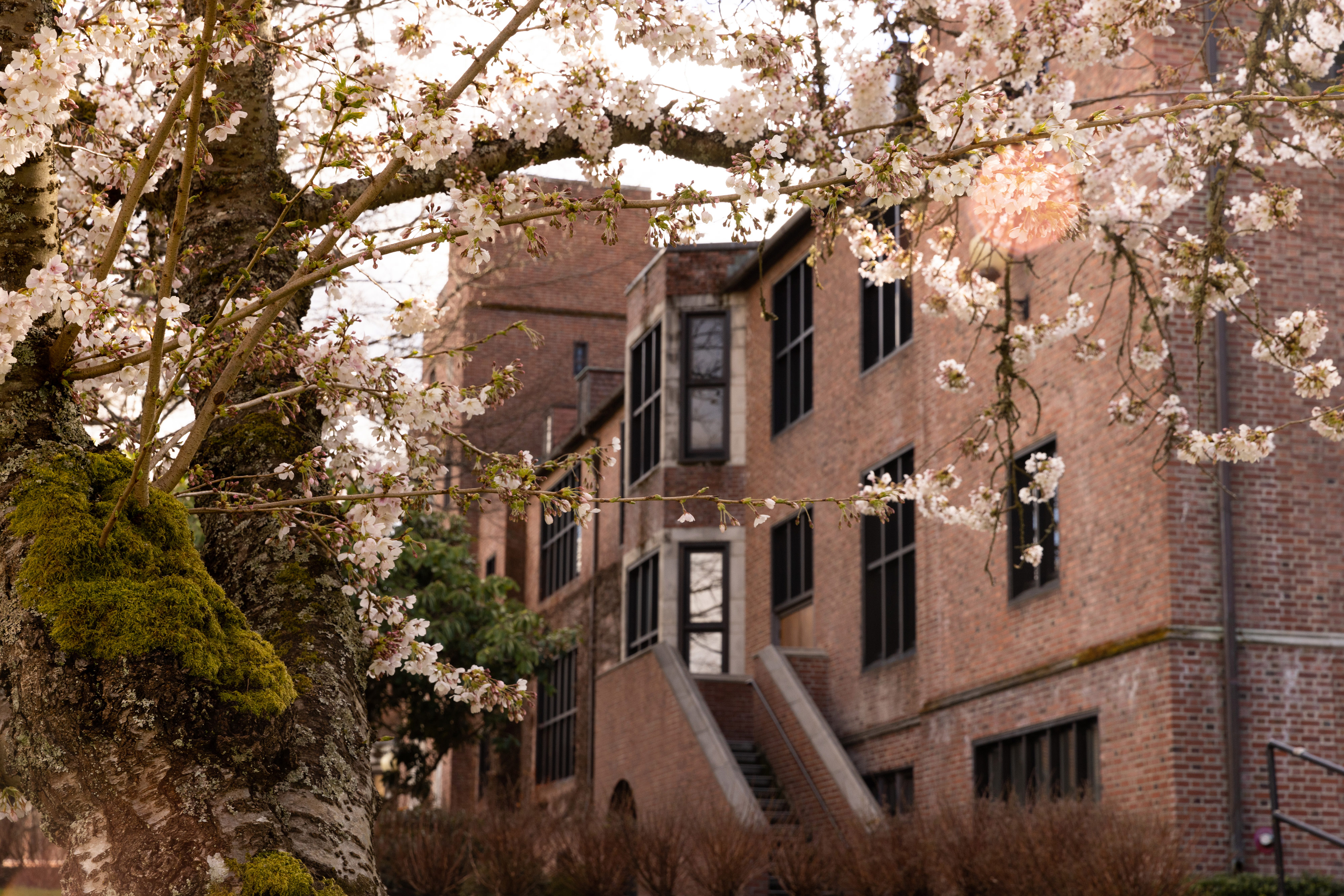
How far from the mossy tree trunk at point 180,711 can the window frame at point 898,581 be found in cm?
1357

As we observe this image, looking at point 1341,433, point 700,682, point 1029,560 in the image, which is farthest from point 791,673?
point 1341,433

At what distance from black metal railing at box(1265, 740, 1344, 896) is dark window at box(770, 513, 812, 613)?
32.1ft

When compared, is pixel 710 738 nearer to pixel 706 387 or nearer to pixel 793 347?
pixel 793 347

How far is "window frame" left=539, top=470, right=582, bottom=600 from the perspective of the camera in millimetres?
33625

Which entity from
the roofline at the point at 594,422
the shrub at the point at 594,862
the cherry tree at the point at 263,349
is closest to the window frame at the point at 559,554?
the roofline at the point at 594,422

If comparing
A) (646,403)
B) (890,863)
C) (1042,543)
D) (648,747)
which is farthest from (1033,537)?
(646,403)

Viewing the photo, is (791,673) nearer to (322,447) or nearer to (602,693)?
(602,693)

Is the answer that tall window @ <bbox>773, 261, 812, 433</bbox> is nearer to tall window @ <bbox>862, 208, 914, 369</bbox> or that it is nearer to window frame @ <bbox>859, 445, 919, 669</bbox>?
tall window @ <bbox>862, 208, 914, 369</bbox>

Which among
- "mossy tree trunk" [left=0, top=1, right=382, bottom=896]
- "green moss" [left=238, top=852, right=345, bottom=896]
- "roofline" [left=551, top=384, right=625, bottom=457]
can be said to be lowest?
"green moss" [left=238, top=852, right=345, bottom=896]

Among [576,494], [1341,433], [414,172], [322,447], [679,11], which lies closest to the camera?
[576,494]

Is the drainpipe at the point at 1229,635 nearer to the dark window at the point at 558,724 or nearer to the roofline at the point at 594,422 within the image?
the roofline at the point at 594,422

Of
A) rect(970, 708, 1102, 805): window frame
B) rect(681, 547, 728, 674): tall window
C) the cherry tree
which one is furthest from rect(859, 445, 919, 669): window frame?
the cherry tree

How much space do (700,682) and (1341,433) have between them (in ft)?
45.2

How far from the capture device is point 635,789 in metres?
21.0
